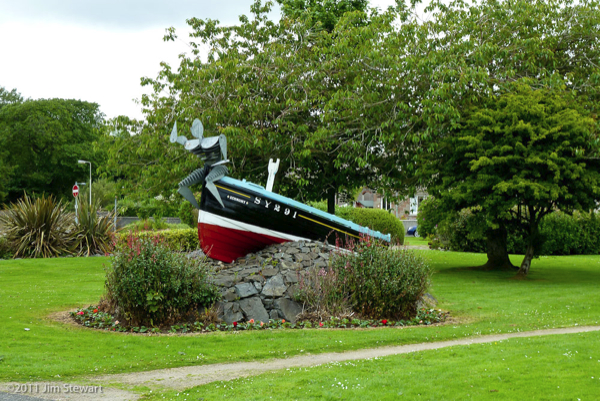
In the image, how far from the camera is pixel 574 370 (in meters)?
7.23

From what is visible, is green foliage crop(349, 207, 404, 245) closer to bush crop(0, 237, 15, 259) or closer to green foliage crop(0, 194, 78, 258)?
green foliage crop(0, 194, 78, 258)

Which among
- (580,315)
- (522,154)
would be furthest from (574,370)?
(522,154)

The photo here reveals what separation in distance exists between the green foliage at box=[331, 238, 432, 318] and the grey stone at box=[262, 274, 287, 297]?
1172 mm

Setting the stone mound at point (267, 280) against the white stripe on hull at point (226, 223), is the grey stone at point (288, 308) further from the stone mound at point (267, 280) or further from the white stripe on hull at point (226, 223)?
the white stripe on hull at point (226, 223)

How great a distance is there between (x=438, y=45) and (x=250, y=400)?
1672 cm

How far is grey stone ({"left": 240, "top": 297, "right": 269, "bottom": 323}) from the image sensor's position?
11583mm

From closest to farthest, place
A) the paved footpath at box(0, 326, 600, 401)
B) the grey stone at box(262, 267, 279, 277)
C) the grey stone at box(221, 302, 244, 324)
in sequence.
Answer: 1. the paved footpath at box(0, 326, 600, 401)
2. the grey stone at box(221, 302, 244, 324)
3. the grey stone at box(262, 267, 279, 277)

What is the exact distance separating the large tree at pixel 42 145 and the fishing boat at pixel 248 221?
5412 cm

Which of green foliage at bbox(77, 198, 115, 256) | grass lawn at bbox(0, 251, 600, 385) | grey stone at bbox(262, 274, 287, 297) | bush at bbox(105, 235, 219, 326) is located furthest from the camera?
green foliage at bbox(77, 198, 115, 256)

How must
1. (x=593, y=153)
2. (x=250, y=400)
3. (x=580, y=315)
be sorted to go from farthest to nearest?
(x=593, y=153) < (x=580, y=315) < (x=250, y=400)

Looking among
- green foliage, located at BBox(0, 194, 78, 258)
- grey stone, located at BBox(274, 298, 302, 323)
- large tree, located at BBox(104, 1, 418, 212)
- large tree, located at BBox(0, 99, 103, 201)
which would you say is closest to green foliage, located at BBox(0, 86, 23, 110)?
large tree, located at BBox(0, 99, 103, 201)

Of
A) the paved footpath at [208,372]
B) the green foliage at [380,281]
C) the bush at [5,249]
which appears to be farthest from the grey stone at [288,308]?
the bush at [5,249]

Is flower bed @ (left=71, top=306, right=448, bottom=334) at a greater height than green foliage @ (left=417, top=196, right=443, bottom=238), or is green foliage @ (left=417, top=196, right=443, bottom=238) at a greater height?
green foliage @ (left=417, top=196, right=443, bottom=238)

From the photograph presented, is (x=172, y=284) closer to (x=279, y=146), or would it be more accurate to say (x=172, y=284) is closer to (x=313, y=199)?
(x=279, y=146)
